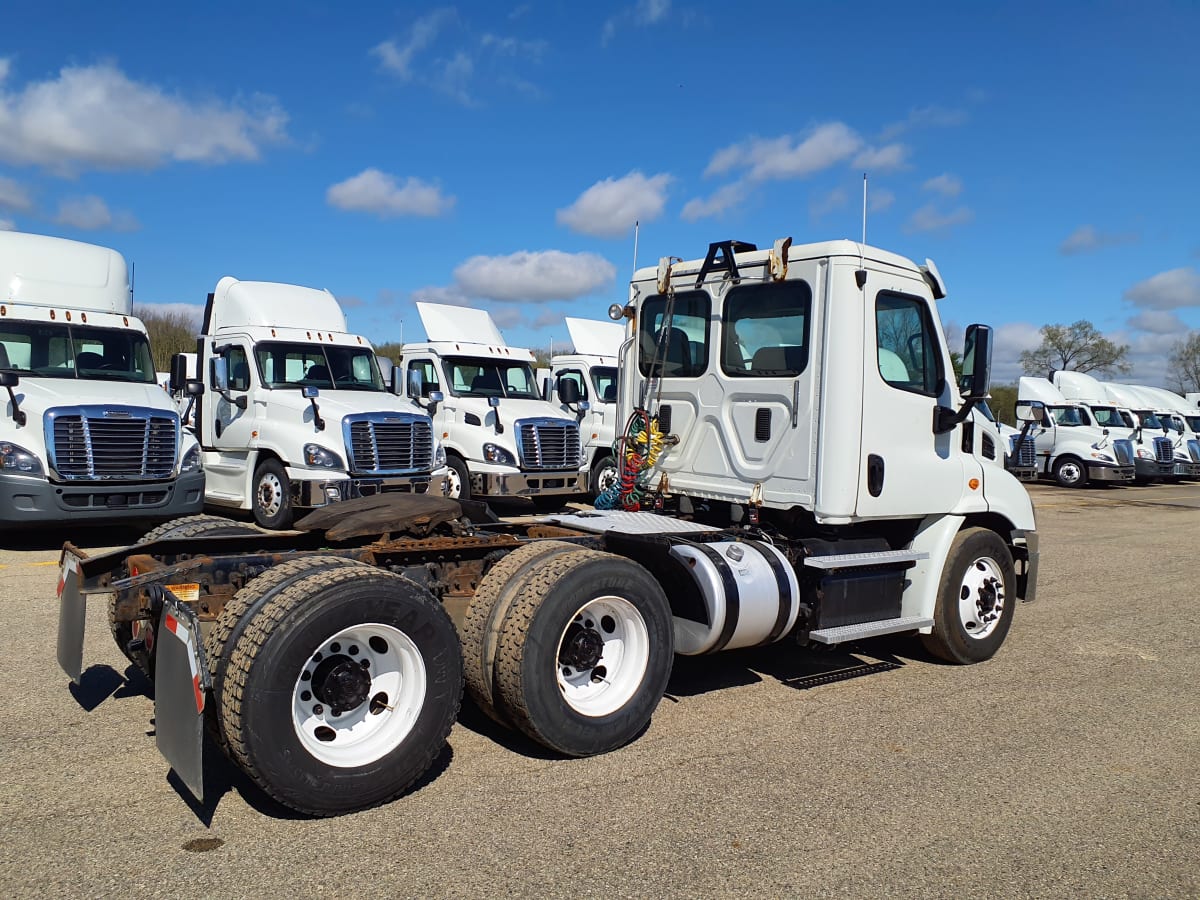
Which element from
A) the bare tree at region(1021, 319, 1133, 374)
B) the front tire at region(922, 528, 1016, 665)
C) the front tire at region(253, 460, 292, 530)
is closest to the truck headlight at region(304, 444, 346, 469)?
the front tire at region(253, 460, 292, 530)

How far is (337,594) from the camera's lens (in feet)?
12.4

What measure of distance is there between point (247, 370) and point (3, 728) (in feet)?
27.8

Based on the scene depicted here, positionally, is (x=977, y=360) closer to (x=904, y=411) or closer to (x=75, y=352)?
Answer: (x=904, y=411)

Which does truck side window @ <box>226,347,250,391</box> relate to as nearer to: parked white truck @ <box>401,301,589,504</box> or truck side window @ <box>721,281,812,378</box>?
parked white truck @ <box>401,301,589,504</box>

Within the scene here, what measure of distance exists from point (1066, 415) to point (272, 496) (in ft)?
76.9

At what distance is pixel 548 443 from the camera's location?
14.4 meters

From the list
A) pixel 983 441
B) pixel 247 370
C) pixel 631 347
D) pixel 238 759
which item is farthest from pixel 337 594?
pixel 247 370

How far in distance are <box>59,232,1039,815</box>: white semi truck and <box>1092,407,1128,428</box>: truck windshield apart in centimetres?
2332

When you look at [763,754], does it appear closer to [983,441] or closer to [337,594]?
[337,594]

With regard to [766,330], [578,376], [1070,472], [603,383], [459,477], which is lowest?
[459,477]

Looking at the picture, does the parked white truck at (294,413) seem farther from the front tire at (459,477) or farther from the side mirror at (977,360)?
the side mirror at (977,360)

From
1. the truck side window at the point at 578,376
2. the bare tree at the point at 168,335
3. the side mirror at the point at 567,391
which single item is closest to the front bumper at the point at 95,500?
the side mirror at the point at 567,391

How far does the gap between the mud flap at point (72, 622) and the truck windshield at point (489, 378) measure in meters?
10.2

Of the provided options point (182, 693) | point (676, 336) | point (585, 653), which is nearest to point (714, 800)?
point (585, 653)
